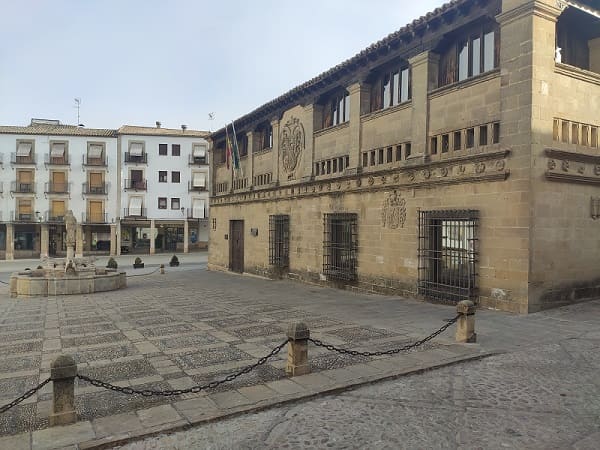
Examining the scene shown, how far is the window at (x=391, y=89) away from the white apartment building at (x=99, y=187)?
30.0 m

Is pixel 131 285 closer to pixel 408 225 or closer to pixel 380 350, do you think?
pixel 408 225

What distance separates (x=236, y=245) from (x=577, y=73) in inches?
643

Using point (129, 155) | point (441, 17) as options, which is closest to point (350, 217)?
point (441, 17)

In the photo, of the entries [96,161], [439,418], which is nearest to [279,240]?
[439,418]

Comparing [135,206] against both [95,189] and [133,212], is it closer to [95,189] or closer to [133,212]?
[133,212]

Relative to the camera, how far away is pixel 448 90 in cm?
1070

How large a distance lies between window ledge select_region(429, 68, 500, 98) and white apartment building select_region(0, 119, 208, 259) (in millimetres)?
32737

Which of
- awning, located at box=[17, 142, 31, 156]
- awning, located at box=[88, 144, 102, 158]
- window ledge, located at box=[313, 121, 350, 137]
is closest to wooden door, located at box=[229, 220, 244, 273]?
window ledge, located at box=[313, 121, 350, 137]

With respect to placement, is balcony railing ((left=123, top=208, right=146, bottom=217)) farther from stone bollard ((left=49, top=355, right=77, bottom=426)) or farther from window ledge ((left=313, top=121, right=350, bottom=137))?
stone bollard ((left=49, top=355, right=77, bottom=426))

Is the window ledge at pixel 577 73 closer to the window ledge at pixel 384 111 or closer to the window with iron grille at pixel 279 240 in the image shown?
the window ledge at pixel 384 111

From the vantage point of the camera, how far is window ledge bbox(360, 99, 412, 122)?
12023 millimetres

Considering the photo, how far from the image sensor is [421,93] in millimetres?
11414

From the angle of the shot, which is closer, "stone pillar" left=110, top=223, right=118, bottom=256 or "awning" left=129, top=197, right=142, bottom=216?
"stone pillar" left=110, top=223, right=118, bottom=256

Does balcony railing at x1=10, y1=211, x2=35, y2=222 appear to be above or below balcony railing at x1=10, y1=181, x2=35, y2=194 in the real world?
below
